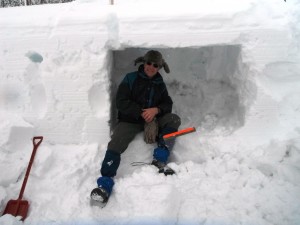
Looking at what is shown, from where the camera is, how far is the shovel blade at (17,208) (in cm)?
239

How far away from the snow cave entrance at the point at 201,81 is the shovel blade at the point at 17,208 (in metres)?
1.53

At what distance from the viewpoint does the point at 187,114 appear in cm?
416

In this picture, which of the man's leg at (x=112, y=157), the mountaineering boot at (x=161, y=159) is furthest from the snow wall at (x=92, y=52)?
the mountaineering boot at (x=161, y=159)

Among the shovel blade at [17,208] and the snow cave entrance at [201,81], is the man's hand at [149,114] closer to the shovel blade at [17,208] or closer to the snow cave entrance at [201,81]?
the snow cave entrance at [201,81]

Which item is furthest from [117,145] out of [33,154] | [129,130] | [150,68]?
[150,68]

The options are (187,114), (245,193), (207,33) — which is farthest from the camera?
(187,114)

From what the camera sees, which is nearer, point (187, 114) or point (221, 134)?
point (221, 134)

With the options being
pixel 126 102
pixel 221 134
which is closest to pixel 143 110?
pixel 126 102

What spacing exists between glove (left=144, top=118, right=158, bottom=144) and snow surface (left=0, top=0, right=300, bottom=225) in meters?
0.15

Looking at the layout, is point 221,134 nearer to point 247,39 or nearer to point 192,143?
point 192,143

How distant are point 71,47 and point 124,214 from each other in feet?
6.14

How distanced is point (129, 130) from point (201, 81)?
6.28 feet

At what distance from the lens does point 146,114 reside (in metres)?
3.16

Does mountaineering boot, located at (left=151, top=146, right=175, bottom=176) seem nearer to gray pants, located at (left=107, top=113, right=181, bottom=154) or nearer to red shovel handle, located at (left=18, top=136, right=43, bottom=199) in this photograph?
gray pants, located at (left=107, top=113, right=181, bottom=154)
